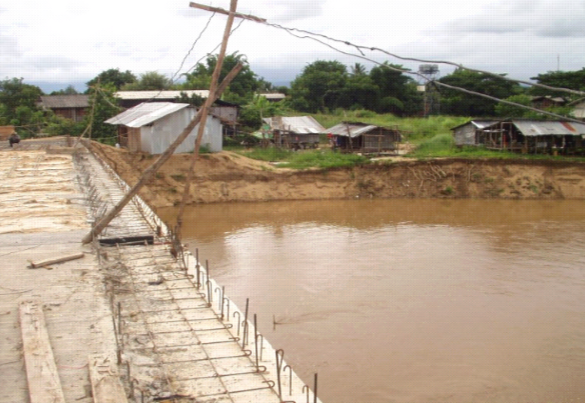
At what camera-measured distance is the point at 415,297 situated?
11.8m

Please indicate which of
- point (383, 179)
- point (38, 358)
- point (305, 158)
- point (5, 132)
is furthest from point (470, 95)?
point (38, 358)

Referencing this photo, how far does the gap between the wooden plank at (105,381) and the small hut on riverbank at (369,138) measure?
24.1 m

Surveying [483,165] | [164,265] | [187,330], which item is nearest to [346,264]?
[164,265]

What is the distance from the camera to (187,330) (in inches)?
280

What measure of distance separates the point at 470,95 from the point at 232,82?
50.0ft

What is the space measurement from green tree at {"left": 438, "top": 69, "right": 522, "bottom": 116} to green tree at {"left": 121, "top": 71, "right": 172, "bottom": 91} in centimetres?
2001

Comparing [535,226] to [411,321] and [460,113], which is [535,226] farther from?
[460,113]

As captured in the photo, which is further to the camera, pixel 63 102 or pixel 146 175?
pixel 63 102

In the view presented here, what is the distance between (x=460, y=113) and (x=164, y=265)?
33977mm

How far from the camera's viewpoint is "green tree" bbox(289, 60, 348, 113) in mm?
39862

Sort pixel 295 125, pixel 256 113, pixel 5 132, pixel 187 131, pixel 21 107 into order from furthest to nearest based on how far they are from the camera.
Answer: pixel 21 107, pixel 256 113, pixel 295 125, pixel 5 132, pixel 187 131

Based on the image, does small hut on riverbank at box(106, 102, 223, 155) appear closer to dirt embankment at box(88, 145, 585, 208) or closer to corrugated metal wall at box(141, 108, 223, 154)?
corrugated metal wall at box(141, 108, 223, 154)

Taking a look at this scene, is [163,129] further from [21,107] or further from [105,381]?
[105,381]

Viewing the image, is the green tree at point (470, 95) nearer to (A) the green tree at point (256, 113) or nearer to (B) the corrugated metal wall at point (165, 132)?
(A) the green tree at point (256, 113)
